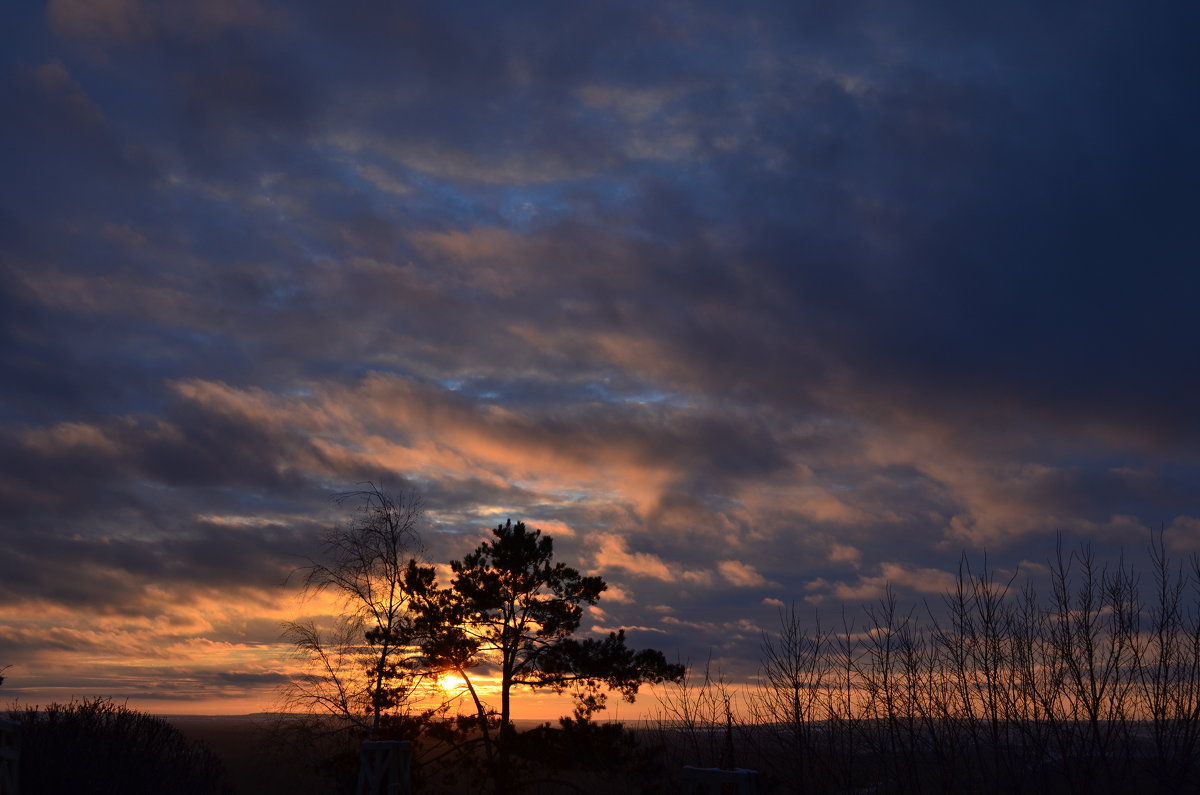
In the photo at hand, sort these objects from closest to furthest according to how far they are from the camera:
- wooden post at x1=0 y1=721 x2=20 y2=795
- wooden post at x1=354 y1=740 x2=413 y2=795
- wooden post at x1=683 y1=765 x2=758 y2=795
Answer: wooden post at x1=683 y1=765 x2=758 y2=795
wooden post at x1=0 y1=721 x2=20 y2=795
wooden post at x1=354 y1=740 x2=413 y2=795

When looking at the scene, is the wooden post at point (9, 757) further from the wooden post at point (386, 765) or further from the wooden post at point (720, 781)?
the wooden post at point (720, 781)

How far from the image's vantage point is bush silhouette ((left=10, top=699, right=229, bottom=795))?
80.1ft

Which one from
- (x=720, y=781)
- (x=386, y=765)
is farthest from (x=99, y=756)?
(x=720, y=781)

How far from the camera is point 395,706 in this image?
1389 inches

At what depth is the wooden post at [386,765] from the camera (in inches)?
904

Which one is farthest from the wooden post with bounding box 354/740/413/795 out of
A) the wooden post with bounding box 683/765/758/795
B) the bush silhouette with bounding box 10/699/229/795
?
the wooden post with bounding box 683/765/758/795

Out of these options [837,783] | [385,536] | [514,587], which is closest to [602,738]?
[514,587]

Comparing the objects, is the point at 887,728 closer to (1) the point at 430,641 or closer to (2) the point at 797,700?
(2) the point at 797,700

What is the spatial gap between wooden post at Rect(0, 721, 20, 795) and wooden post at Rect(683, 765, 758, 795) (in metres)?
12.7

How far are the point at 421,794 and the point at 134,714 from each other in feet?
33.6

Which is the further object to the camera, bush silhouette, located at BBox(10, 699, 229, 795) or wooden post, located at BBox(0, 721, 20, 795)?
bush silhouette, located at BBox(10, 699, 229, 795)

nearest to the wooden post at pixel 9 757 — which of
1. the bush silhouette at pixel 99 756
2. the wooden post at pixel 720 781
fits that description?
the bush silhouette at pixel 99 756

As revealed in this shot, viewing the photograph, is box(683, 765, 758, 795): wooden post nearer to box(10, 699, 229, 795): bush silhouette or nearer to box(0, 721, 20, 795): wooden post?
box(0, 721, 20, 795): wooden post

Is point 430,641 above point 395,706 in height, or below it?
above
